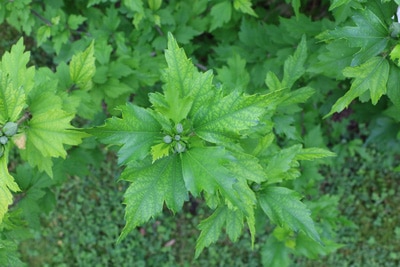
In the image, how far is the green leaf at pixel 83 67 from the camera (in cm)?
228

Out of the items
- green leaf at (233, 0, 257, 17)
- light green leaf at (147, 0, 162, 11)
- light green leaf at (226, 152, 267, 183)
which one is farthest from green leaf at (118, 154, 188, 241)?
light green leaf at (147, 0, 162, 11)

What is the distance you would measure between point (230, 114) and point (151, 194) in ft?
1.34

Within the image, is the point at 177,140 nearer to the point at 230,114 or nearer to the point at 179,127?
the point at 179,127

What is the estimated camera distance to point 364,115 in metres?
4.02

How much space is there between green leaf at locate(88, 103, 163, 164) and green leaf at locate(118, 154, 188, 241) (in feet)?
0.36

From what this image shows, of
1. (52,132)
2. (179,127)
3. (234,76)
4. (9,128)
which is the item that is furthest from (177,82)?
(234,76)

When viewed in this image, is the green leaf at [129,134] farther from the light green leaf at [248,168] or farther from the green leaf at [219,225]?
the green leaf at [219,225]

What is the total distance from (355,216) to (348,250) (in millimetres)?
356

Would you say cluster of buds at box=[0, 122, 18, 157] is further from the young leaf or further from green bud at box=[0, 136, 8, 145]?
the young leaf

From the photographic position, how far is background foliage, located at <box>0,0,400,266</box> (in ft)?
6.10

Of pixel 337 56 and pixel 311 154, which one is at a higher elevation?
pixel 337 56

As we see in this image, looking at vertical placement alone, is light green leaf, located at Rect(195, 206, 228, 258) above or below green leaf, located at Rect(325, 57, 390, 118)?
below

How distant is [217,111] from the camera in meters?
1.54

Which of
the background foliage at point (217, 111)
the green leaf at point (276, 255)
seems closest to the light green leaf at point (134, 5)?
the background foliage at point (217, 111)
